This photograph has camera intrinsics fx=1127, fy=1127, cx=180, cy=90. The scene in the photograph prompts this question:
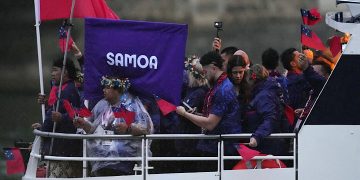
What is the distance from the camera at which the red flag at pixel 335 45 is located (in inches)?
420

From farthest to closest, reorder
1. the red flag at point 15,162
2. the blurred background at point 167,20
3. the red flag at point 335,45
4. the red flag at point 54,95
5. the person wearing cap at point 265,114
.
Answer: the blurred background at point 167,20 → the red flag at point 54,95 → the red flag at point 335,45 → the red flag at point 15,162 → the person wearing cap at point 265,114

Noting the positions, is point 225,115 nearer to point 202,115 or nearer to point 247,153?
point 202,115

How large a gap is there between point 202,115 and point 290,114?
2.80ft

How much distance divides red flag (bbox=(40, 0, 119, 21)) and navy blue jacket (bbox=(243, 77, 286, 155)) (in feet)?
6.45

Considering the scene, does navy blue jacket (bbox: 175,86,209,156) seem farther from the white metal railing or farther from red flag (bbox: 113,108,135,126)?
red flag (bbox: 113,108,135,126)

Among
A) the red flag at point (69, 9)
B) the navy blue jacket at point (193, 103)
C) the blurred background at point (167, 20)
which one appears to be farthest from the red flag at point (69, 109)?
the blurred background at point (167, 20)

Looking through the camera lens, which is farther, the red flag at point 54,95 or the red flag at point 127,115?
the red flag at point 54,95

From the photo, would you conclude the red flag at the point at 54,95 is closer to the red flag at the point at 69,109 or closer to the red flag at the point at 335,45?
the red flag at the point at 69,109

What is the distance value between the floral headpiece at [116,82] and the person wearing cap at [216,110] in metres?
0.54

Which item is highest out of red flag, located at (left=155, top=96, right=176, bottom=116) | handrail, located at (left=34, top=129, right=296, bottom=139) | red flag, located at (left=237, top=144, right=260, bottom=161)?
red flag, located at (left=155, top=96, right=176, bottom=116)

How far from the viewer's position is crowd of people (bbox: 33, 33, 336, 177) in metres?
9.97

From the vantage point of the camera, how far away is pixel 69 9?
1107cm

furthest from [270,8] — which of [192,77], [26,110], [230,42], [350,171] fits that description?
[350,171]

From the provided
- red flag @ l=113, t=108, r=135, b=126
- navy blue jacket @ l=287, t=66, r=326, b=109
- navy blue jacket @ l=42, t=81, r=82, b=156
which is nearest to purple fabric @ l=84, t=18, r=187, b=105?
red flag @ l=113, t=108, r=135, b=126
